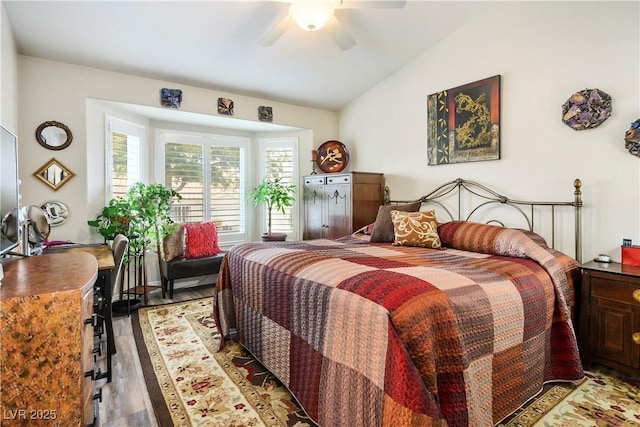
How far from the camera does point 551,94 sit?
8.86 ft

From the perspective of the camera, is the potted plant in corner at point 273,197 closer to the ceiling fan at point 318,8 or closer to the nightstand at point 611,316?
the ceiling fan at point 318,8

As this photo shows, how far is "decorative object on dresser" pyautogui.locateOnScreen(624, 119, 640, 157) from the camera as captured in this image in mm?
2230

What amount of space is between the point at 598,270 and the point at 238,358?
252 cm

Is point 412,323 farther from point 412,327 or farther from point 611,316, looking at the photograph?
point 611,316

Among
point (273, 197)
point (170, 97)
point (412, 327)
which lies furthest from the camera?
point (273, 197)

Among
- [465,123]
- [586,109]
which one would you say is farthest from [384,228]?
[586,109]

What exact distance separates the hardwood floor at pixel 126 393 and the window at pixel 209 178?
2041mm

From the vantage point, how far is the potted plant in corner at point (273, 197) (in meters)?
4.51

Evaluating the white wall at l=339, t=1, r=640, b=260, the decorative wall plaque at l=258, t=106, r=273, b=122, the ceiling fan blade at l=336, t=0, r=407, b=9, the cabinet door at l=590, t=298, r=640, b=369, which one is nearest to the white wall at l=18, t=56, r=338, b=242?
the decorative wall plaque at l=258, t=106, r=273, b=122

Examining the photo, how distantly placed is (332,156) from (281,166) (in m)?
0.84

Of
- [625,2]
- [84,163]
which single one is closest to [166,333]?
[84,163]

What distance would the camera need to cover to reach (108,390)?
2.00m

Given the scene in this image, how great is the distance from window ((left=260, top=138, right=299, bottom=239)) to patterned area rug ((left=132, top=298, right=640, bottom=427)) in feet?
8.08

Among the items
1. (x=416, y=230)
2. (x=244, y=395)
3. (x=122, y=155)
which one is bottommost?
Result: (x=244, y=395)
